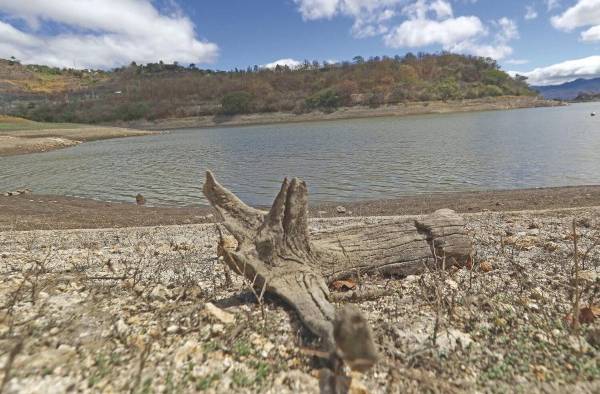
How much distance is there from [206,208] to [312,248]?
11.0 metres

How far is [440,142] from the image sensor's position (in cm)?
3134

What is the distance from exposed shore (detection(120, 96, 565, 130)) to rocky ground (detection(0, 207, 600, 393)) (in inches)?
3839

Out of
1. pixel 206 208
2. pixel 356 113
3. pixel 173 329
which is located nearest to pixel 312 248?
pixel 173 329

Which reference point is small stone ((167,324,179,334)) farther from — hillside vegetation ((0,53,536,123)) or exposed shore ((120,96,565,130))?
hillside vegetation ((0,53,536,123))

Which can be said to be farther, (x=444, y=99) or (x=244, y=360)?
(x=444, y=99)

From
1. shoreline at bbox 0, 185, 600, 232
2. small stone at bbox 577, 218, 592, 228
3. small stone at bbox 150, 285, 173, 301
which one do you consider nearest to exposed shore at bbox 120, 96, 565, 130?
shoreline at bbox 0, 185, 600, 232

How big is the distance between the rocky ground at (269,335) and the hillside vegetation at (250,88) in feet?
349

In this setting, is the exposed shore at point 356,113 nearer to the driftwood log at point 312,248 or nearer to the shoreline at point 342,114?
the shoreline at point 342,114

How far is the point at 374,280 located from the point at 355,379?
188 centimetres

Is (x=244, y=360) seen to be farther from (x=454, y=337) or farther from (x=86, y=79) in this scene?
(x=86, y=79)

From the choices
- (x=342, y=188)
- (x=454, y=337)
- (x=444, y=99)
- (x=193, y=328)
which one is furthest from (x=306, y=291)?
(x=444, y=99)

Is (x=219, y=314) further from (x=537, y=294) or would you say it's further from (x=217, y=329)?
(x=537, y=294)

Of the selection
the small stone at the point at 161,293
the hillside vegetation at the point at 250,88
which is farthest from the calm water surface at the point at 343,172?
the hillside vegetation at the point at 250,88

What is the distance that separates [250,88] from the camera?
137000 millimetres
